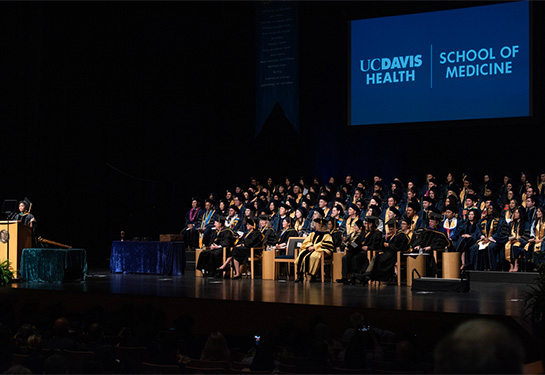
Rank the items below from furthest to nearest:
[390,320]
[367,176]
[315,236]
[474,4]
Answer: [367,176] < [474,4] < [315,236] < [390,320]

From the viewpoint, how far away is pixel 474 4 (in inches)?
473

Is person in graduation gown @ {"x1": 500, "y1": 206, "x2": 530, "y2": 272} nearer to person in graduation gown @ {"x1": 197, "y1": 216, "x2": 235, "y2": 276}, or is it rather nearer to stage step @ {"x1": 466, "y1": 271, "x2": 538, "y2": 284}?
stage step @ {"x1": 466, "y1": 271, "x2": 538, "y2": 284}

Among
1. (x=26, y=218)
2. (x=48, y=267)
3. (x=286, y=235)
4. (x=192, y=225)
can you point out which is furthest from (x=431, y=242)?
(x=26, y=218)

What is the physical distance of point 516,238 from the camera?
9.83 meters

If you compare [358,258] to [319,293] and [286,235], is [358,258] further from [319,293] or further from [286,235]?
[319,293]

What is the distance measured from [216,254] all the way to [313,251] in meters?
1.72

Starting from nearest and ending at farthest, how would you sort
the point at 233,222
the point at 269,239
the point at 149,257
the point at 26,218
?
the point at 26,218 → the point at 269,239 → the point at 149,257 → the point at 233,222

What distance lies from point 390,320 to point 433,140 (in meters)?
8.13

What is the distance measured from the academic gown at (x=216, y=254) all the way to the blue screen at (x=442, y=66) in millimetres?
4185

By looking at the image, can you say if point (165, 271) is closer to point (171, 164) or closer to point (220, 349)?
point (171, 164)

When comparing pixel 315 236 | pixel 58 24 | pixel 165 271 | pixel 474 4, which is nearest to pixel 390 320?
pixel 315 236

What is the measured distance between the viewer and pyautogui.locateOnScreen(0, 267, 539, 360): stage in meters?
5.90

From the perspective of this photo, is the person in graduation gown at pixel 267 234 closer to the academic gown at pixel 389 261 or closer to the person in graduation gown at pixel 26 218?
the academic gown at pixel 389 261

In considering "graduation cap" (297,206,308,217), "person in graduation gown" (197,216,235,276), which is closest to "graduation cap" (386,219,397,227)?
"graduation cap" (297,206,308,217)
